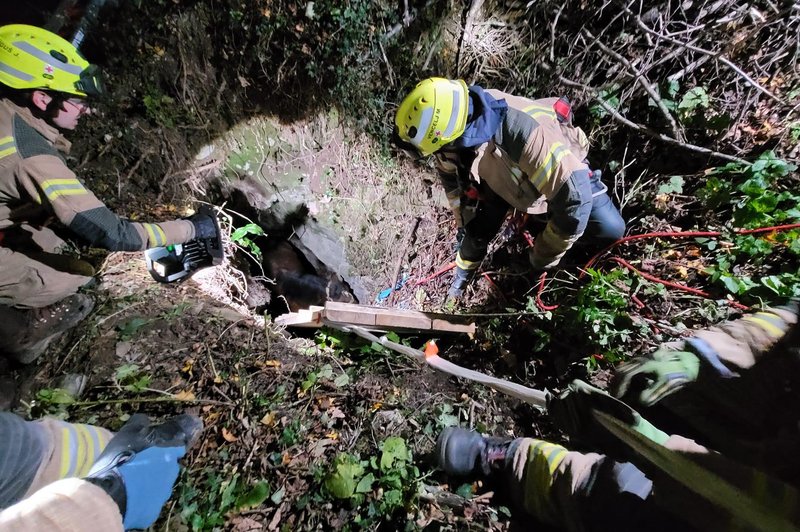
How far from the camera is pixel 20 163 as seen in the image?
232cm

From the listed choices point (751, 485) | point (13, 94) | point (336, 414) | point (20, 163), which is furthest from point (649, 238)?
point (13, 94)

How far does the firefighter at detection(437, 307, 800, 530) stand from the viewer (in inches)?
50.9

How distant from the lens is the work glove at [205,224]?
370 cm

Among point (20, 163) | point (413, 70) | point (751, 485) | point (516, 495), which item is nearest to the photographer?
point (751, 485)

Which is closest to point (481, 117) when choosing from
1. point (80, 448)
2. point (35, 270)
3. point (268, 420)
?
point (268, 420)

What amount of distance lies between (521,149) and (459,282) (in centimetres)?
203

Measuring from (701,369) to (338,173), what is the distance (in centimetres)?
441

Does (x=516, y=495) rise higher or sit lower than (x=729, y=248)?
lower

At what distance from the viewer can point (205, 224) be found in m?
3.77

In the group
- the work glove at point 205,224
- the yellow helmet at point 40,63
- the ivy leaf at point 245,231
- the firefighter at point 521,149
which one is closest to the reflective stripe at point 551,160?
the firefighter at point 521,149

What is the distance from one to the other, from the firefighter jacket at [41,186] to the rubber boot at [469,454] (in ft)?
9.69

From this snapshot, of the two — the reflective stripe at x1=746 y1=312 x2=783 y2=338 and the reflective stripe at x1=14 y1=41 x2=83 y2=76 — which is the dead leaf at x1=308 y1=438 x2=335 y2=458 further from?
the reflective stripe at x1=14 y1=41 x2=83 y2=76

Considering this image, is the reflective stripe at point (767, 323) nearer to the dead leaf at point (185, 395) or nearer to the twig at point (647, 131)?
the twig at point (647, 131)

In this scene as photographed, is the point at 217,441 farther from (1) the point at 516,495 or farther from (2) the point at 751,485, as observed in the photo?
(2) the point at 751,485
